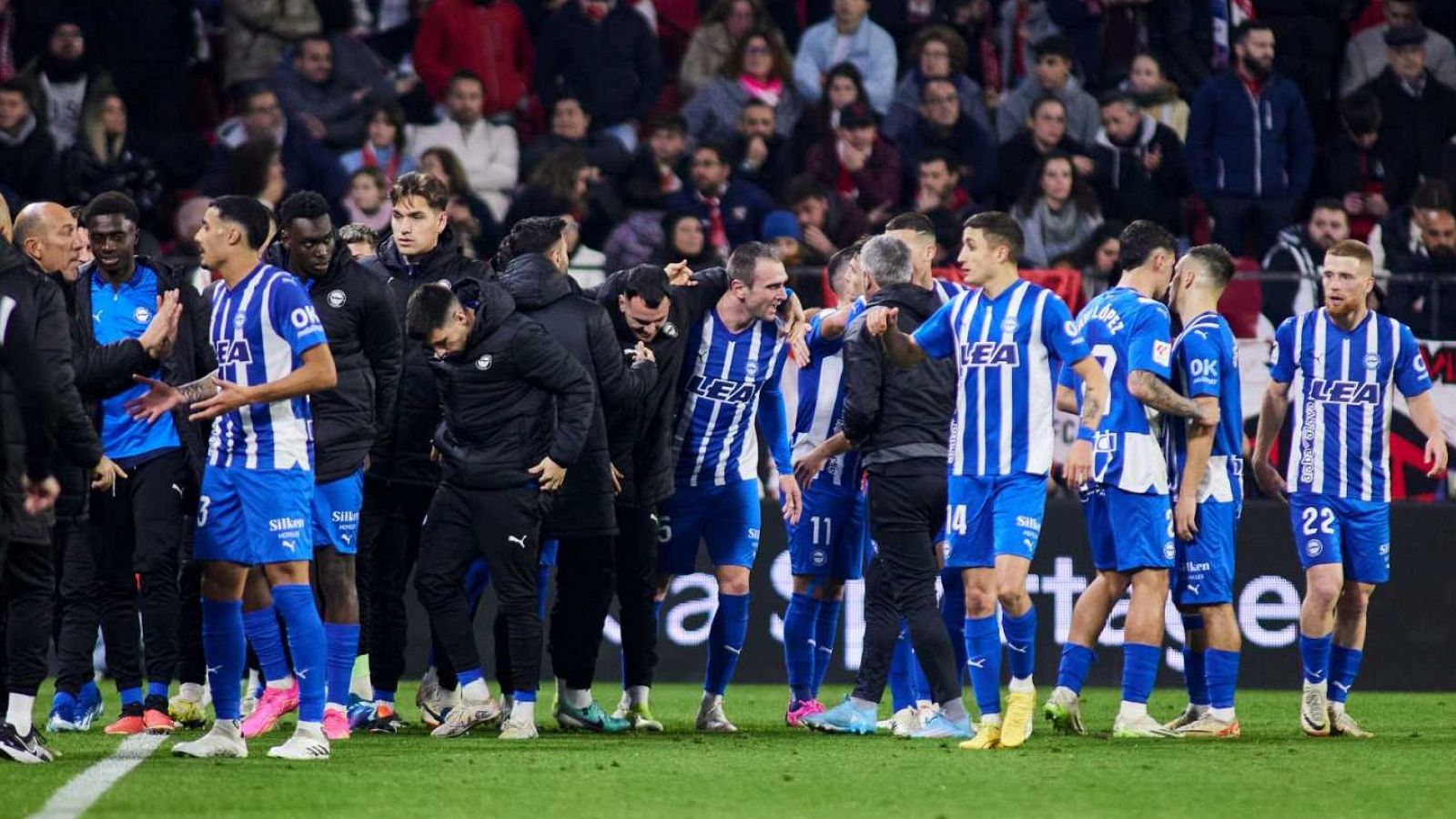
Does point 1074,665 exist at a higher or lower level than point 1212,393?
lower

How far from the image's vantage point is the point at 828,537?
10.5 metres

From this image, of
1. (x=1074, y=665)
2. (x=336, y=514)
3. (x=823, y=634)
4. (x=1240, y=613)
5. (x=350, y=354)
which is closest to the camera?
(x=336, y=514)

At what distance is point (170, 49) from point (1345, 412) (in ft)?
34.9

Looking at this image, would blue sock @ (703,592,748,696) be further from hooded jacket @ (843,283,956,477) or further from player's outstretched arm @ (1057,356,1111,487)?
player's outstretched arm @ (1057,356,1111,487)

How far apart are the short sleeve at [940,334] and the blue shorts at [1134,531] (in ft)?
4.01

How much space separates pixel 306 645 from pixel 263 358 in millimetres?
1158

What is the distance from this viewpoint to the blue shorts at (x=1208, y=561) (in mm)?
10047

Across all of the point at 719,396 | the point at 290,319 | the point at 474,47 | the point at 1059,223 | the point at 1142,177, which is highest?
the point at 474,47

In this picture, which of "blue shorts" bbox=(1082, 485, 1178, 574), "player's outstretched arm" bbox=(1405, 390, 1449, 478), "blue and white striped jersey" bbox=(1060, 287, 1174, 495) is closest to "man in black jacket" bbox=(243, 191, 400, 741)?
"blue and white striped jersey" bbox=(1060, 287, 1174, 495)

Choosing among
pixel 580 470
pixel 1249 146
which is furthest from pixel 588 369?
pixel 1249 146

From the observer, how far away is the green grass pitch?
6.99m

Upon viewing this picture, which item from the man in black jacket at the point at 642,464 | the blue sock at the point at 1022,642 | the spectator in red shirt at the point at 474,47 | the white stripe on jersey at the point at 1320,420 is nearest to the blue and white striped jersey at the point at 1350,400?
the white stripe on jersey at the point at 1320,420

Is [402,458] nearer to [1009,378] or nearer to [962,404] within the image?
A: [962,404]

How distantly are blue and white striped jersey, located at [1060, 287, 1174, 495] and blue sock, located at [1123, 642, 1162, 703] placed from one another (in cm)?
74
